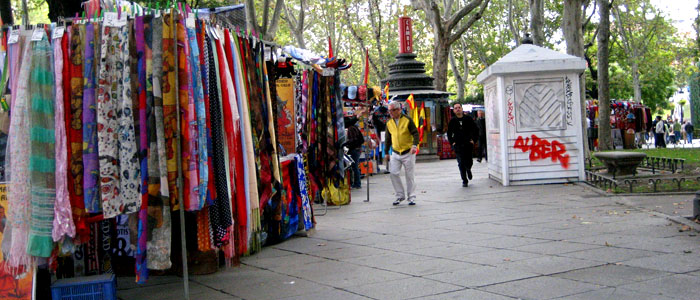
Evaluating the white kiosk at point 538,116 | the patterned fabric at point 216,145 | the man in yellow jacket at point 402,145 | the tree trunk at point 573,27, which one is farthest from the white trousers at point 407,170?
the tree trunk at point 573,27

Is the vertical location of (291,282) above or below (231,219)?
below

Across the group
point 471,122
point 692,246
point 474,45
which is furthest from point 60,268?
point 474,45

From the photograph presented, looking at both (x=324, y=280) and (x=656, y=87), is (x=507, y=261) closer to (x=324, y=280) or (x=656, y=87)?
(x=324, y=280)

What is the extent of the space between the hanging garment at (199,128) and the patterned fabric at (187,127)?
22 millimetres

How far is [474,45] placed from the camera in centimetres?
4469

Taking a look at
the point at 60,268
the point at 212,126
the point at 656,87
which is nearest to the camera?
the point at 212,126

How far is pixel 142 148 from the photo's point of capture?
17.1 feet

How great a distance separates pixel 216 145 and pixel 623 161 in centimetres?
1160

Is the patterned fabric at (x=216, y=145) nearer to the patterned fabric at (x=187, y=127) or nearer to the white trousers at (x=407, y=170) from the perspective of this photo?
the patterned fabric at (x=187, y=127)

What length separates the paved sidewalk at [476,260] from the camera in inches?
216

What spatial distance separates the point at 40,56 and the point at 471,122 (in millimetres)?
10575

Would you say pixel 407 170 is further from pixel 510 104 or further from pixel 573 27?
pixel 573 27

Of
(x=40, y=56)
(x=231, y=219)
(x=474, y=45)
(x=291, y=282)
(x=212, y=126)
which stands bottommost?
(x=291, y=282)

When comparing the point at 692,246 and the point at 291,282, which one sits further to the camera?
the point at 692,246
